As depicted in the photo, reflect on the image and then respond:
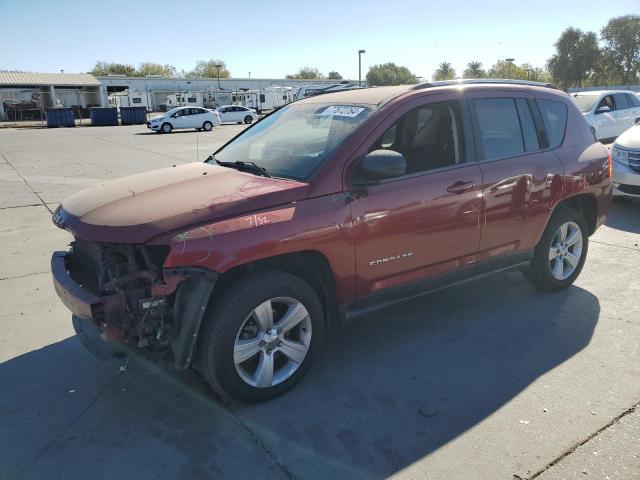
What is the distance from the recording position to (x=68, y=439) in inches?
112

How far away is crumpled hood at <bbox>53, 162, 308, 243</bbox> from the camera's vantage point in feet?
Result: 9.21

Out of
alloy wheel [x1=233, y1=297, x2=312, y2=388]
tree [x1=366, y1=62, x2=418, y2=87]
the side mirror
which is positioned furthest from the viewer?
tree [x1=366, y1=62, x2=418, y2=87]

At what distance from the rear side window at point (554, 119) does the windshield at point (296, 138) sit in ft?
6.18

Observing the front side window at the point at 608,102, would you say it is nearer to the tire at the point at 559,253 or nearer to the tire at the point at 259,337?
the tire at the point at 559,253

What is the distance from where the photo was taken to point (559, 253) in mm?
4688

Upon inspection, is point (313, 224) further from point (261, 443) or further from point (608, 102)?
point (608, 102)

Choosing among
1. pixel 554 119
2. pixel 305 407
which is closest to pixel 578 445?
pixel 305 407

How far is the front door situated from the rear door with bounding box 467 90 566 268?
15cm

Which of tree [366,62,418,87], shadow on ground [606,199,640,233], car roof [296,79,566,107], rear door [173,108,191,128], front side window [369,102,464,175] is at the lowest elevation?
shadow on ground [606,199,640,233]

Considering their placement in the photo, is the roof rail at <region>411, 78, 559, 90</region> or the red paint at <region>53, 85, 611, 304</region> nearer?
the red paint at <region>53, 85, 611, 304</region>

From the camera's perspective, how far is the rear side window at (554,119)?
4488 mm

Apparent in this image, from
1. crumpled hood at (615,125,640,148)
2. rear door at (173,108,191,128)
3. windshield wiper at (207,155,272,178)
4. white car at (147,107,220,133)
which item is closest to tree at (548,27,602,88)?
white car at (147,107,220,133)

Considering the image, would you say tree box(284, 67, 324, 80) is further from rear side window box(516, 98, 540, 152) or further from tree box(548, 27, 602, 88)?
rear side window box(516, 98, 540, 152)

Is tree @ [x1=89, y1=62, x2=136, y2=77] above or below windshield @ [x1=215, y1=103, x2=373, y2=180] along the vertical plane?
above
